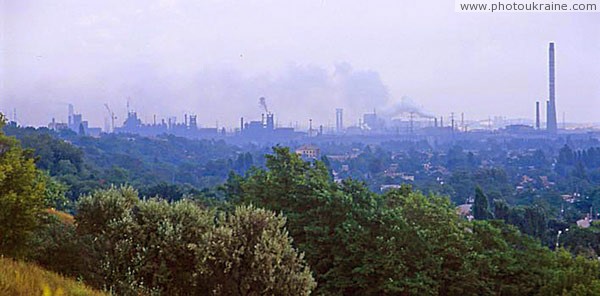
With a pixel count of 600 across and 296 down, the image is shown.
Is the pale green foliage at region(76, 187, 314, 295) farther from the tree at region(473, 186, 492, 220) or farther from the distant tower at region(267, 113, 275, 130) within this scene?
the distant tower at region(267, 113, 275, 130)

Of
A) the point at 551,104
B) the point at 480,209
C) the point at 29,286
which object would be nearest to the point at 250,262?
the point at 29,286

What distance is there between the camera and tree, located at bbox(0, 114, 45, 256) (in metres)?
10.3

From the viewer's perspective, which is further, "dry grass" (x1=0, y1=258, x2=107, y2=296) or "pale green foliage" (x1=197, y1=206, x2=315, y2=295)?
"pale green foliage" (x1=197, y1=206, x2=315, y2=295)

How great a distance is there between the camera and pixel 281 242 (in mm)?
10070

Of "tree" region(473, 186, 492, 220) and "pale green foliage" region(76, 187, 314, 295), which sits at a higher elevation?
"pale green foliage" region(76, 187, 314, 295)

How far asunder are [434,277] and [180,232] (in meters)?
7.42

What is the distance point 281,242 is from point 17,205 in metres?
4.39

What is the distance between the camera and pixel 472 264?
15.5 meters

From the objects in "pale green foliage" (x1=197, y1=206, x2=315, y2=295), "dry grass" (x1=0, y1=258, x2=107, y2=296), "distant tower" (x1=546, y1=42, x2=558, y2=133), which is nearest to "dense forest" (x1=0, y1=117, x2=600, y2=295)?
"pale green foliage" (x1=197, y1=206, x2=315, y2=295)

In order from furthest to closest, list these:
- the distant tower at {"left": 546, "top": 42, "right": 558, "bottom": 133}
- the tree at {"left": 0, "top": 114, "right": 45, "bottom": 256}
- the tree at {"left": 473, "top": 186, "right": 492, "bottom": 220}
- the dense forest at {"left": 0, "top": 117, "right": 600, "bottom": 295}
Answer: the distant tower at {"left": 546, "top": 42, "right": 558, "bottom": 133} → the tree at {"left": 473, "top": 186, "right": 492, "bottom": 220} → the tree at {"left": 0, "top": 114, "right": 45, "bottom": 256} → the dense forest at {"left": 0, "top": 117, "right": 600, "bottom": 295}

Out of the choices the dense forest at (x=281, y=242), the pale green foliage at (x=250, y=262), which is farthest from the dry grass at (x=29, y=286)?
the pale green foliage at (x=250, y=262)

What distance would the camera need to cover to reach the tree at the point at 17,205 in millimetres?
10281

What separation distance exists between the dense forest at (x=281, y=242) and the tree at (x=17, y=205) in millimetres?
19

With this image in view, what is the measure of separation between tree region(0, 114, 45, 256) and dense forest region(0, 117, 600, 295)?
2 centimetres
